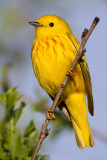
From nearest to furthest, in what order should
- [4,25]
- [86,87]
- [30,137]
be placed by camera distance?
[30,137], [86,87], [4,25]

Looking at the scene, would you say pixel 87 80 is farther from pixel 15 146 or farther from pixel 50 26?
pixel 15 146

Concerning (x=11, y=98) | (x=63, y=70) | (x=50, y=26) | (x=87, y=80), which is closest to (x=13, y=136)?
(x=11, y=98)

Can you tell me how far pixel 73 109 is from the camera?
5.17 metres

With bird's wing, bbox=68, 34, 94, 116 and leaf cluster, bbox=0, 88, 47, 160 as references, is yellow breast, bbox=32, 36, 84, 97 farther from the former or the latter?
leaf cluster, bbox=0, 88, 47, 160

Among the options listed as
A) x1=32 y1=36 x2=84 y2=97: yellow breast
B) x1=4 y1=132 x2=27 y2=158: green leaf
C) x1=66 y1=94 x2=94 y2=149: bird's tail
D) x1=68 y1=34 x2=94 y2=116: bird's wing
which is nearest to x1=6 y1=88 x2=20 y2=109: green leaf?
x1=4 y1=132 x2=27 y2=158: green leaf

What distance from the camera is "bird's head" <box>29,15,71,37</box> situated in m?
5.11

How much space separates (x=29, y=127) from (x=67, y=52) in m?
1.63

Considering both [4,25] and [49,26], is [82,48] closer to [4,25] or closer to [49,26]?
[49,26]

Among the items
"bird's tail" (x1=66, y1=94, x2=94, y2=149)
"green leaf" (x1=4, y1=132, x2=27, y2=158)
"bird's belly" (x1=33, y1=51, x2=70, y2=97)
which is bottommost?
"bird's tail" (x1=66, y1=94, x2=94, y2=149)

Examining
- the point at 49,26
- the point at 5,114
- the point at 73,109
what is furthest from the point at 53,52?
the point at 5,114

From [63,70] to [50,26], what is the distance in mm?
923

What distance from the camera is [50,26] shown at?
523cm

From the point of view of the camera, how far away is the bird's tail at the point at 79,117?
200 inches

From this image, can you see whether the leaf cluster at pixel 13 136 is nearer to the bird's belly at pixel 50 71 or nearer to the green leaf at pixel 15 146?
the green leaf at pixel 15 146
